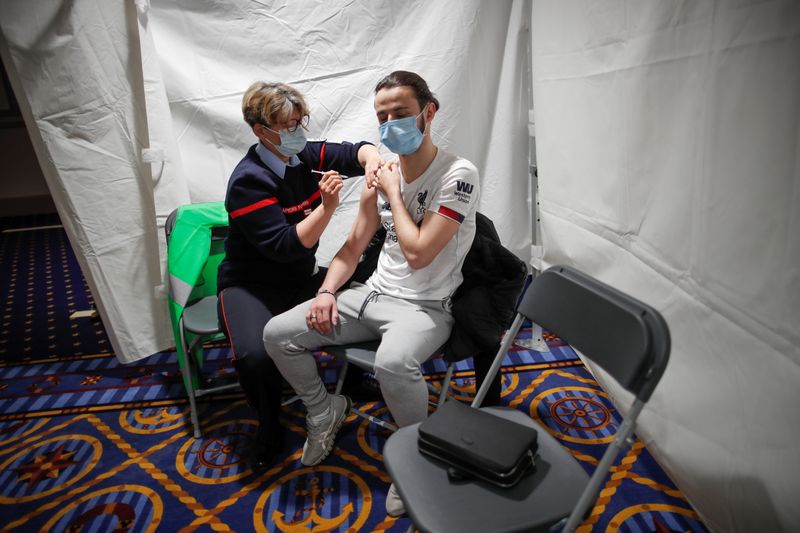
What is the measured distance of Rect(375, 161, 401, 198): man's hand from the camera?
1718mm

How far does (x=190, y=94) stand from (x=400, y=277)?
1669 millimetres

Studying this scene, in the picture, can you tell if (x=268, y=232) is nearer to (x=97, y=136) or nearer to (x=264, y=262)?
(x=264, y=262)

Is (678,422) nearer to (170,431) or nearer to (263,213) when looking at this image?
(263,213)

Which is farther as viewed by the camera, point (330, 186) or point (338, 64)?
point (338, 64)

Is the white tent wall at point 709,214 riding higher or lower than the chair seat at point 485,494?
higher

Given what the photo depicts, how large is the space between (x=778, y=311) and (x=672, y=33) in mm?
893

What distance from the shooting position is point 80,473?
193cm

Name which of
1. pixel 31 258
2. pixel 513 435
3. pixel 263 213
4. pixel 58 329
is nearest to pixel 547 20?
pixel 263 213

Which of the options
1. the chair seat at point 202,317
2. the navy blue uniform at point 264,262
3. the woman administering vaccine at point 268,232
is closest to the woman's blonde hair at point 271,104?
the woman administering vaccine at point 268,232

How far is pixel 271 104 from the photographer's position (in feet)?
6.06

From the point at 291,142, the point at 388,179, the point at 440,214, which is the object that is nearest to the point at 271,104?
the point at 291,142

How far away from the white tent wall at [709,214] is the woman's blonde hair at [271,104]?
1214 mm

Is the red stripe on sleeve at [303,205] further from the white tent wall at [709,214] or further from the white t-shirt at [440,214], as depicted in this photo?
the white tent wall at [709,214]

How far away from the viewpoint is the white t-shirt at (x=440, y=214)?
1.62 meters
